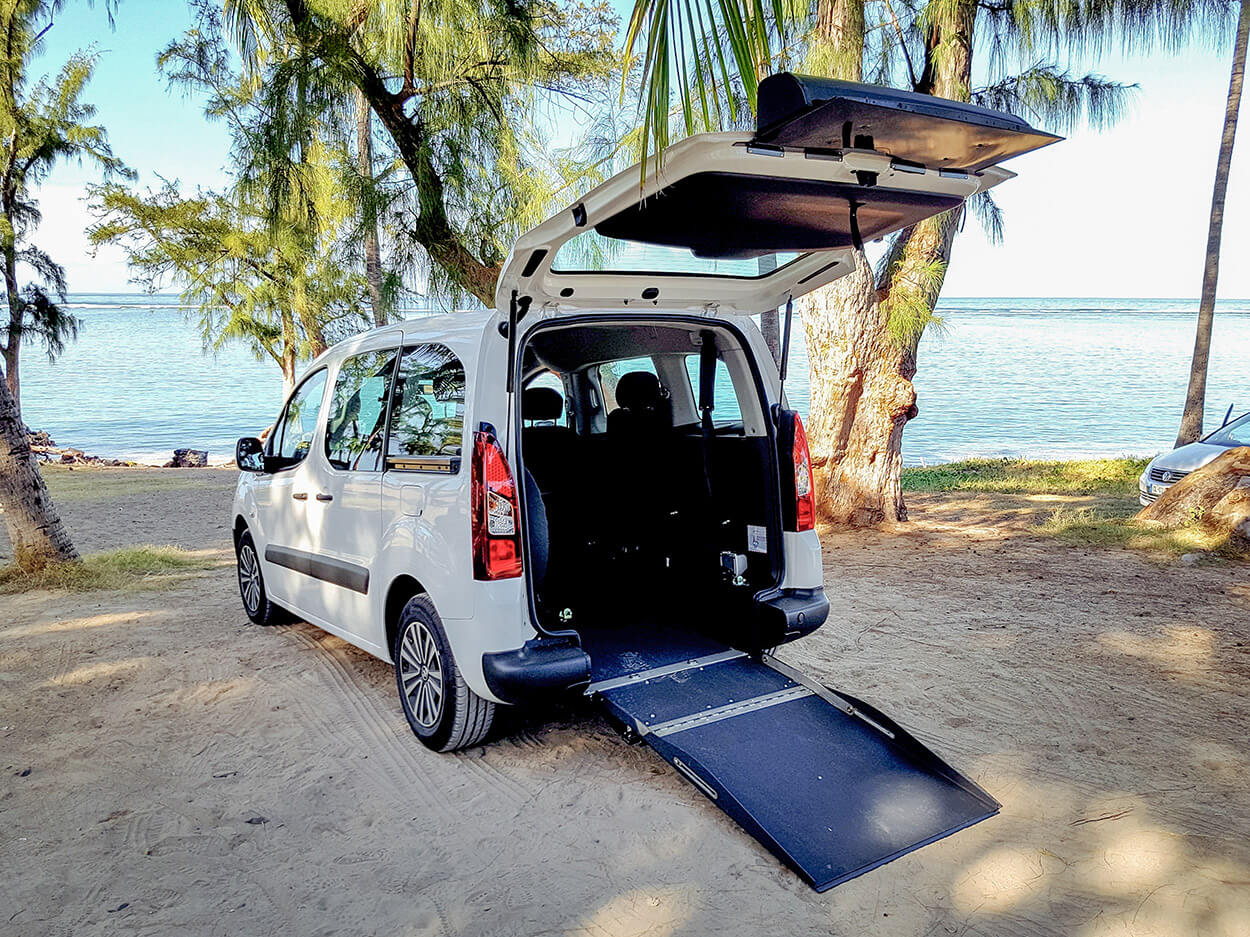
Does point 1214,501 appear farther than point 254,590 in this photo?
Yes

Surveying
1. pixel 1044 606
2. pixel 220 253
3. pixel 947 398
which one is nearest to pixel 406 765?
pixel 1044 606

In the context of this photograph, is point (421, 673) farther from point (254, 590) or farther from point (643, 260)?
point (254, 590)

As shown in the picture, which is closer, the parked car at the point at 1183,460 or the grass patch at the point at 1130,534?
the grass patch at the point at 1130,534

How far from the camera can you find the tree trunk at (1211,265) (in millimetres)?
11898

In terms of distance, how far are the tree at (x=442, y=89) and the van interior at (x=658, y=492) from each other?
3.85 meters

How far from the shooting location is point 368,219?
8.34m

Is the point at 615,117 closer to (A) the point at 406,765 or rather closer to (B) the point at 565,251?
(B) the point at 565,251

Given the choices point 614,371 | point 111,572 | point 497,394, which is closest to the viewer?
point 497,394

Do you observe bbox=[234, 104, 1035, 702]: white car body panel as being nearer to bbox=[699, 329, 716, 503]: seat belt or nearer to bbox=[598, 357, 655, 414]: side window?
bbox=[699, 329, 716, 503]: seat belt

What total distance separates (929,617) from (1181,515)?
3860 millimetres

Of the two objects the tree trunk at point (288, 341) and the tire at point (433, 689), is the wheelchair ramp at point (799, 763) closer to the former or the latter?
the tire at point (433, 689)

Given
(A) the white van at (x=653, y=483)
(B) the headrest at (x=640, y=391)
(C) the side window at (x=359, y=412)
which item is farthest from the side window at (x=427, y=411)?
(B) the headrest at (x=640, y=391)

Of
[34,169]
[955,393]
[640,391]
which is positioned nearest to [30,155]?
[34,169]

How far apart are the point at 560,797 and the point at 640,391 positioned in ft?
6.81
